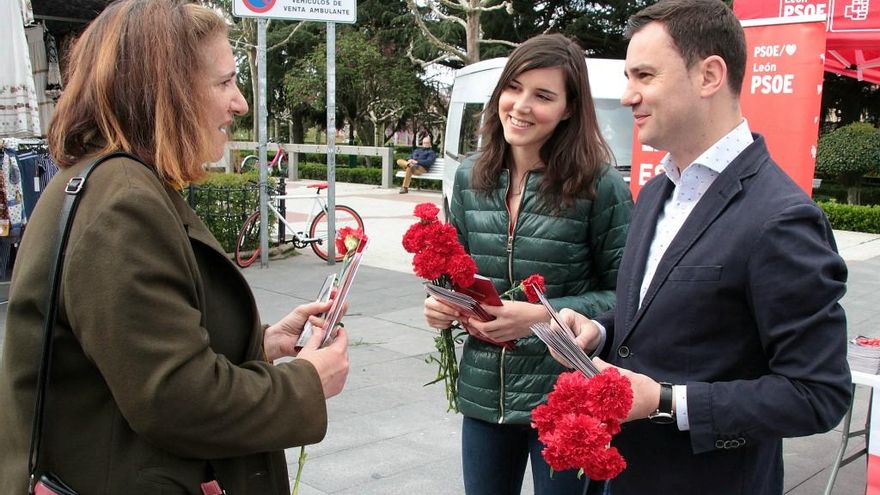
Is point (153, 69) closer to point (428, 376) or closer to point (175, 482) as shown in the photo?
point (175, 482)

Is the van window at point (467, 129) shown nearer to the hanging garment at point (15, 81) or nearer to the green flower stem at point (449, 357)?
the hanging garment at point (15, 81)

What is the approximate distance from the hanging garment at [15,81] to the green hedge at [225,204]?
2.55m

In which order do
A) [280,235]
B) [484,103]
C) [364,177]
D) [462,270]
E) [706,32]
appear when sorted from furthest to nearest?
1. [364,177]
2. [484,103]
3. [280,235]
4. [462,270]
5. [706,32]

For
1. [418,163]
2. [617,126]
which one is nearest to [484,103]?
[617,126]

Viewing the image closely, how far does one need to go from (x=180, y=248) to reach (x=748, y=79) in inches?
Result: 170

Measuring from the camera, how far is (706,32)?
1606 millimetres

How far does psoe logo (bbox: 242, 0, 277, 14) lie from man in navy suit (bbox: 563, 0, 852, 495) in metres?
7.58

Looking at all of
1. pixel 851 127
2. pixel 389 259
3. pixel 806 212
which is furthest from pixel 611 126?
pixel 851 127

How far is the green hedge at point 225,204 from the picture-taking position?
946 cm

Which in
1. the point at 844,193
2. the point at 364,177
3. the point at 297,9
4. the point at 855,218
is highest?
the point at 297,9

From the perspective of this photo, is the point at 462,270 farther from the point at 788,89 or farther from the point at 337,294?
the point at 788,89

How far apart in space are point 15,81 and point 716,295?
695cm

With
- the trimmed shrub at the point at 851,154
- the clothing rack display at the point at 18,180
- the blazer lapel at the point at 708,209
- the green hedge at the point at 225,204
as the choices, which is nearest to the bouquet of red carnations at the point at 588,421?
the blazer lapel at the point at 708,209

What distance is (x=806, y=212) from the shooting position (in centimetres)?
143
